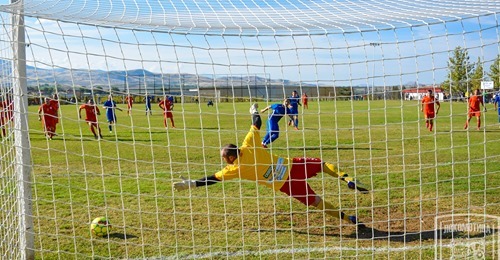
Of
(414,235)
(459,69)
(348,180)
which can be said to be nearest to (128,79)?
(348,180)

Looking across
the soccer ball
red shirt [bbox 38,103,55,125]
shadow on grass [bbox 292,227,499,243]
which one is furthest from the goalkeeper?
red shirt [bbox 38,103,55,125]

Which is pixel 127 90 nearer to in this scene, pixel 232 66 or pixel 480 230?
pixel 232 66

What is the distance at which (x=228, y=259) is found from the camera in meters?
4.98

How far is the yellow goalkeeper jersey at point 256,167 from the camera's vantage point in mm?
5637

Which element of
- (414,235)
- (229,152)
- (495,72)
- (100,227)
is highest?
(495,72)

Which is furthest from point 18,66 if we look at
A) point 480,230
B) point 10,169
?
point 480,230

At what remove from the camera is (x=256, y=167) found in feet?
18.3

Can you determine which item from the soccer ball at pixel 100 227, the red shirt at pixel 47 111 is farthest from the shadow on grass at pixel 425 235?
the red shirt at pixel 47 111

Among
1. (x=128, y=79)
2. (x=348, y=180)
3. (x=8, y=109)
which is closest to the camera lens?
(x=128, y=79)

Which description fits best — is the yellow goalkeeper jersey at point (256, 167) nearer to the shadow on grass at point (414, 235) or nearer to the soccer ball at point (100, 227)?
the shadow on grass at point (414, 235)

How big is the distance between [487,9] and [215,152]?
8.80 m

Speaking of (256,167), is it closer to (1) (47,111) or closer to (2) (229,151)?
(2) (229,151)

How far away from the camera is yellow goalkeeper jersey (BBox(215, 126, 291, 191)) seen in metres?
5.64

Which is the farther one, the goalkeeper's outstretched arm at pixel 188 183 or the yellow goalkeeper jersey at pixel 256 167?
the yellow goalkeeper jersey at pixel 256 167
